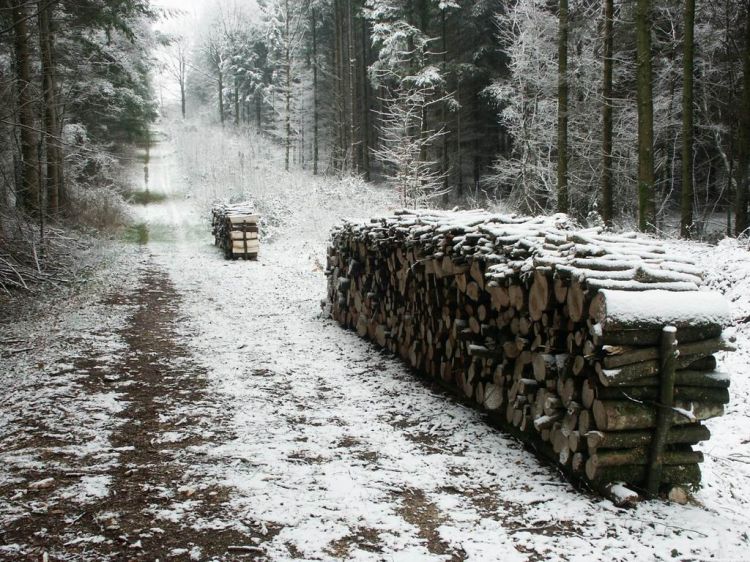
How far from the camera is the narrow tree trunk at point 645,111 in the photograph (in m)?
11.9

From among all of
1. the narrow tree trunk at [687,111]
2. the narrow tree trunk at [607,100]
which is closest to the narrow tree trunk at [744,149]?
the narrow tree trunk at [687,111]

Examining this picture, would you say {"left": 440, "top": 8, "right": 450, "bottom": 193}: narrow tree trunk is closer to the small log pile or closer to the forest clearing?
the small log pile

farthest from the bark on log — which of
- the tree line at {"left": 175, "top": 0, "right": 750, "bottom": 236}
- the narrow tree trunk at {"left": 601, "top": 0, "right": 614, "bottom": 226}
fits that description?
the narrow tree trunk at {"left": 601, "top": 0, "right": 614, "bottom": 226}

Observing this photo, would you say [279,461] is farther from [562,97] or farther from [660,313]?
[562,97]

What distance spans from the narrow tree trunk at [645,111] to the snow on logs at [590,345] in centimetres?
858

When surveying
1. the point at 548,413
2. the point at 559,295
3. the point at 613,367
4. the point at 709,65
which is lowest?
the point at 548,413

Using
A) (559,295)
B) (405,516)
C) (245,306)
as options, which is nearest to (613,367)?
(559,295)

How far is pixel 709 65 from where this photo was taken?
616 inches

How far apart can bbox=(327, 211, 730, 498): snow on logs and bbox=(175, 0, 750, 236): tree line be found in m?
8.44

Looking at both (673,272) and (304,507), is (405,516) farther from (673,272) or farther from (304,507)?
(673,272)

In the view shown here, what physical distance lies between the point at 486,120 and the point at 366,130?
6992mm

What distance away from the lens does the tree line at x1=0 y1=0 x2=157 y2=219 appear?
31.3 feet

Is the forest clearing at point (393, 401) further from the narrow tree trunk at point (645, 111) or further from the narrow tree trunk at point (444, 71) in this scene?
the narrow tree trunk at point (444, 71)

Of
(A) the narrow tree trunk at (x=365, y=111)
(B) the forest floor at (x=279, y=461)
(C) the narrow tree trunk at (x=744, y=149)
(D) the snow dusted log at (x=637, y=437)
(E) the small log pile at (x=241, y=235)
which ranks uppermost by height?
(A) the narrow tree trunk at (x=365, y=111)
